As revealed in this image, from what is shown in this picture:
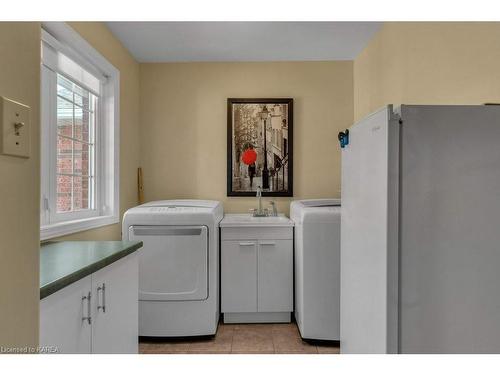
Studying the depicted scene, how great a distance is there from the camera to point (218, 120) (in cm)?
339

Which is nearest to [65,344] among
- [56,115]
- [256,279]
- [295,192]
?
[56,115]

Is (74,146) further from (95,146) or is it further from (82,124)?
(95,146)

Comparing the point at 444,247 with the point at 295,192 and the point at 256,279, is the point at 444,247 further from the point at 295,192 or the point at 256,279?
the point at 295,192

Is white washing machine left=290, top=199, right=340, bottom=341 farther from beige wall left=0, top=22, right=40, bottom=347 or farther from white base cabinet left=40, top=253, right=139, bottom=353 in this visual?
beige wall left=0, top=22, right=40, bottom=347

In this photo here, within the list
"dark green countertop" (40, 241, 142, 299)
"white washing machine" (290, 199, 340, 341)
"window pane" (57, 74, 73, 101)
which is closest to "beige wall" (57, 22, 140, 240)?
"window pane" (57, 74, 73, 101)

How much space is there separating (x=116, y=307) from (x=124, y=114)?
193 cm

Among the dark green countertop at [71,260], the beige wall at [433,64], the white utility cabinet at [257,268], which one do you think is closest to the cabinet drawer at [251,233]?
the white utility cabinet at [257,268]

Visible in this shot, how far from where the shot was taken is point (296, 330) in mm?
2764

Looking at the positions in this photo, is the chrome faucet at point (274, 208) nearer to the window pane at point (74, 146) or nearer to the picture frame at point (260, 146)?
the picture frame at point (260, 146)

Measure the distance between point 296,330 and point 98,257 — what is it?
1.83 m

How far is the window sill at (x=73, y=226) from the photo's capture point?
1.91 m

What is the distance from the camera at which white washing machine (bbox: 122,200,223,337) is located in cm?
258

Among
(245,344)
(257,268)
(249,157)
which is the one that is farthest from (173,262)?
(249,157)

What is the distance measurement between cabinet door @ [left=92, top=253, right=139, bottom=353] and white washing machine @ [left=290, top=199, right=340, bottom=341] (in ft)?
3.95
